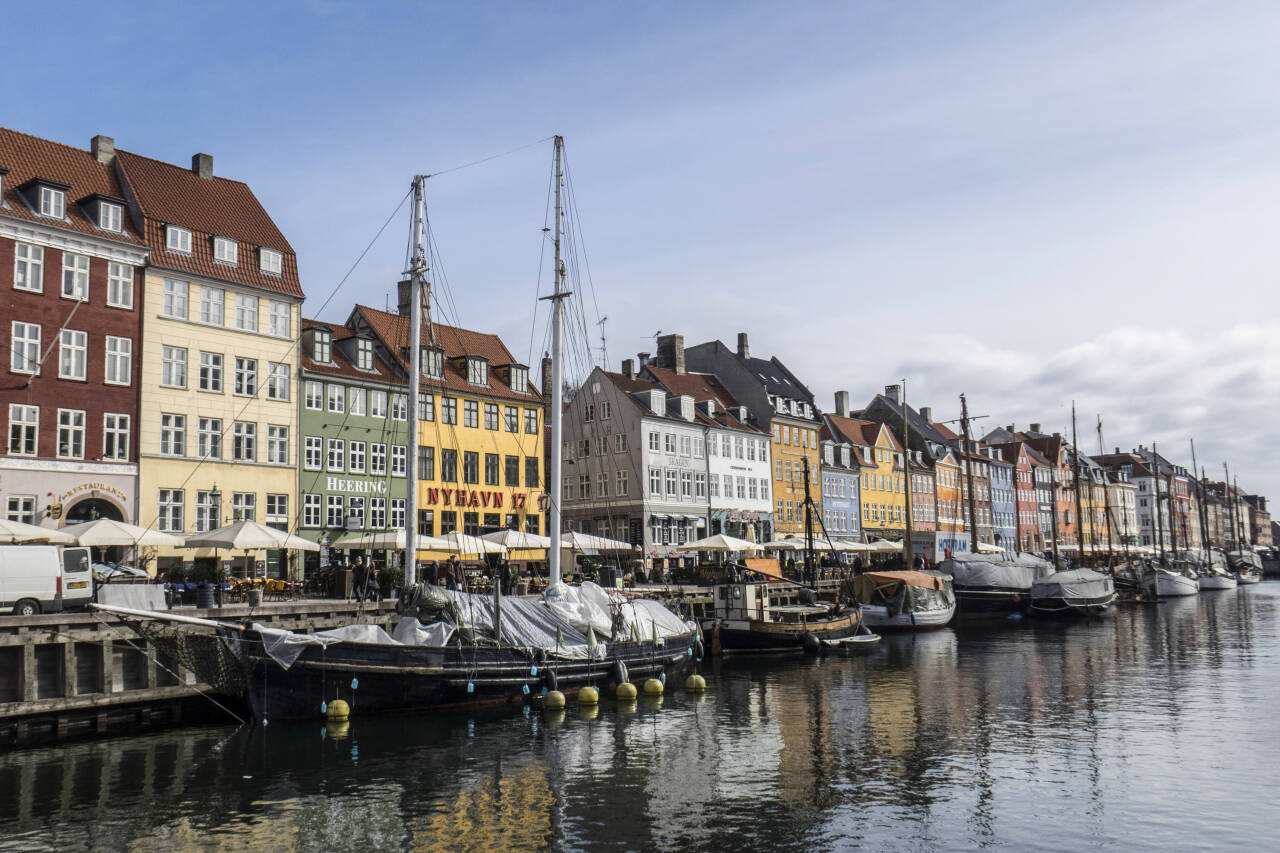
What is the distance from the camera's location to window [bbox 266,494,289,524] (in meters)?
49.2

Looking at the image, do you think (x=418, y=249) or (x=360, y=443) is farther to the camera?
(x=360, y=443)

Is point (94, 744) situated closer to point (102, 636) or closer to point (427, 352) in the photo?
point (102, 636)

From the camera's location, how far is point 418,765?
22172 millimetres

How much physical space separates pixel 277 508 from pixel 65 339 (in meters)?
11.8

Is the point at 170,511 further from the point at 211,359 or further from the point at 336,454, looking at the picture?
the point at 336,454

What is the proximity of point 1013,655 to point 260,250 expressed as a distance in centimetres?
3812

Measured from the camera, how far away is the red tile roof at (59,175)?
41.9 m

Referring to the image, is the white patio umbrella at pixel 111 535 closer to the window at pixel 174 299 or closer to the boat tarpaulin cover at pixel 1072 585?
the window at pixel 174 299

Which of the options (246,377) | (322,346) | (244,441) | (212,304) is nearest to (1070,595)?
(322,346)

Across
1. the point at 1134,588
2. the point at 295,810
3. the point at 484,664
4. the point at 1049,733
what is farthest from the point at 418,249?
the point at 1134,588

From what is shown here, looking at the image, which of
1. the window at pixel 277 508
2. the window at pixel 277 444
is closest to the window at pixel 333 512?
the window at pixel 277 508

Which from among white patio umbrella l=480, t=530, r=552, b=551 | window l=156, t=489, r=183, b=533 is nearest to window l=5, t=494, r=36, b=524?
window l=156, t=489, r=183, b=533

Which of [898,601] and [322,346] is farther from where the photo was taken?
[898,601]

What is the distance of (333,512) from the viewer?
5216cm
